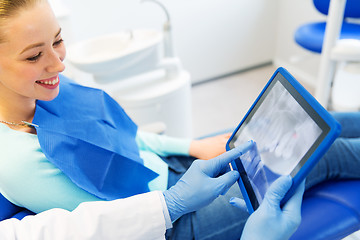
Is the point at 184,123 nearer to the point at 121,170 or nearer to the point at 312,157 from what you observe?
the point at 121,170

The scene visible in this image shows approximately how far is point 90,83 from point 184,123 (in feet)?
3.41

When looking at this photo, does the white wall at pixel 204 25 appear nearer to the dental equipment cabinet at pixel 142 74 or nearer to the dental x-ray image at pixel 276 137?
the dental equipment cabinet at pixel 142 74

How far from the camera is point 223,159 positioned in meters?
0.74

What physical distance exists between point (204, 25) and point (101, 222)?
91.2 inches

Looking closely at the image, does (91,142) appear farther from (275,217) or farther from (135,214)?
(275,217)

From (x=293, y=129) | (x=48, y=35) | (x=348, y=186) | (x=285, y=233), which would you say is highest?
(x=48, y=35)

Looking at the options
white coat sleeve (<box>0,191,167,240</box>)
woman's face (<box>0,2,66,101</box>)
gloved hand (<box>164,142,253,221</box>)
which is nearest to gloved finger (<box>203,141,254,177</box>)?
gloved hand (<box>164,142,253,221</box>)

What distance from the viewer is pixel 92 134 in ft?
3.02

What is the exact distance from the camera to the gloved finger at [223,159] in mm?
717

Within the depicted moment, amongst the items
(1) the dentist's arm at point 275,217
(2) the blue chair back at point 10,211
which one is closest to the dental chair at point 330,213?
(2) the blue chair back at point 10,211

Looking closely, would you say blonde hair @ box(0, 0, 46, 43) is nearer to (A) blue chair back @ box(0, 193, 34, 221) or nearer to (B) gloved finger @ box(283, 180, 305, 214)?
(A) blue chair back @ box(0, 193, 34, 221)

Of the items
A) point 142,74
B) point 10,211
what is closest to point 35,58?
point 10,211

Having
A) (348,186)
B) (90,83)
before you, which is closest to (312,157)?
(348,186)

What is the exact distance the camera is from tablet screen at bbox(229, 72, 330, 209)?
21.9 inches
